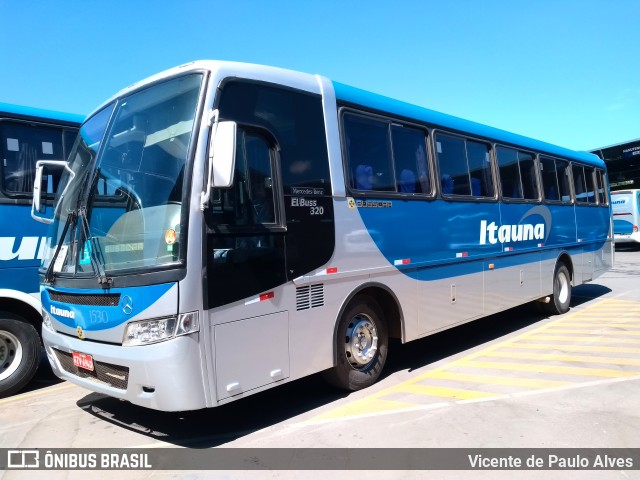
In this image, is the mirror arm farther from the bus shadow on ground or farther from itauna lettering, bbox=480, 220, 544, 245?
itauna lettering, bbox=480, 220, 544, 245

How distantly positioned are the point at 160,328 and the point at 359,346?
8.14 feet

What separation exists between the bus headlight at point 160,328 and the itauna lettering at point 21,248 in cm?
257

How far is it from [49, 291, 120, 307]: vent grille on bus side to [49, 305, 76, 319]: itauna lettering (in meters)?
0.08

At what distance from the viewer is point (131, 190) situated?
13.9 ft

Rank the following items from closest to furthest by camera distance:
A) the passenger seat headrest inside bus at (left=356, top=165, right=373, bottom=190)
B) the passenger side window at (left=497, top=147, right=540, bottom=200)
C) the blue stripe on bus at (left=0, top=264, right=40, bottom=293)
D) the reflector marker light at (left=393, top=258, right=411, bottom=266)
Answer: the passenger seat headrest inside bus at (left=356, top=165, right=373, bottom=190)
the blue stripe on bus at (left=0, top=264, right=40, bottom=293)
the reflector marker light at (left=393, top=258, right=411, bottom=266)
the passenger side window at (left=497, top=147, right=540, bottom=200)

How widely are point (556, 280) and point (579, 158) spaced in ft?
10.7

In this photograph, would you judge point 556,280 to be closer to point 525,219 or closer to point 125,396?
point 525,219

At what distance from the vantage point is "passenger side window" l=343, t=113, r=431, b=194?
557cm

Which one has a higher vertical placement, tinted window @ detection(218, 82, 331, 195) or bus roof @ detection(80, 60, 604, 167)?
bus roof @ detection(80, 60, 604, 167)

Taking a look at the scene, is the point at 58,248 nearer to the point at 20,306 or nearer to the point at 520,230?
the point at 20,306

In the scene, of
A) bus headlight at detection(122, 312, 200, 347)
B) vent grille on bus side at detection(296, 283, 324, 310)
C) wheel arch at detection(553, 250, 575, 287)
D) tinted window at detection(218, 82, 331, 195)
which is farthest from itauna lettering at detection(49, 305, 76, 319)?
wheel arch at detection(553, 250, 575, 287)

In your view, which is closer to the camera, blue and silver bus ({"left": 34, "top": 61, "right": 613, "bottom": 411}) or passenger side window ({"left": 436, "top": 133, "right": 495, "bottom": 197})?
blue and silver bus ({"left": 34, "top": 61, "right": 613, "bottom": 411})

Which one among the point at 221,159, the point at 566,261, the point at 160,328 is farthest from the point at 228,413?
the point at 566,261

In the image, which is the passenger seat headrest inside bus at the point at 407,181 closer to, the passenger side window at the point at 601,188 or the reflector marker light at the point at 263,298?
the reflector marker light at the point at 263,298
